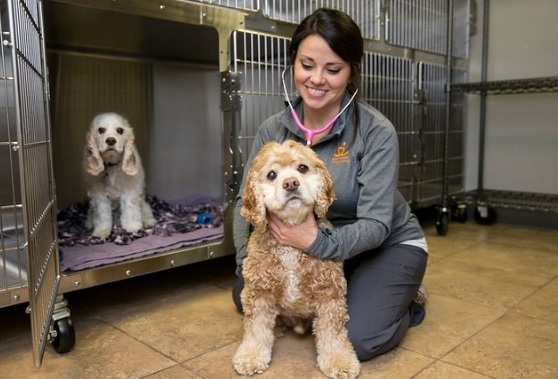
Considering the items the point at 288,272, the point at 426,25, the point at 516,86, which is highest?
the point at 426,25

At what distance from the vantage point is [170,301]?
2295mm

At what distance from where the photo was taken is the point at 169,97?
3.35m

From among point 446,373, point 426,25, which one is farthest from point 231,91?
point 426,25

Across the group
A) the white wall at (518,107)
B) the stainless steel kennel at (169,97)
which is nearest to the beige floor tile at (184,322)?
the stainless steel kennel at (169,97)

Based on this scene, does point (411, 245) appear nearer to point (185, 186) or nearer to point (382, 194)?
point (382, 194)

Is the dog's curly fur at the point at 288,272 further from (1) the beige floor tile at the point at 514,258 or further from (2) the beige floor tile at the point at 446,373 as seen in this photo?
(1) the beige floor tile at the point at 514,258

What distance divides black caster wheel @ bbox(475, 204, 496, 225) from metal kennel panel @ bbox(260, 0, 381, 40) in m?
1.62

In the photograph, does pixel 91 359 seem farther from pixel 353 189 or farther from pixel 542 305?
pixel 542 305

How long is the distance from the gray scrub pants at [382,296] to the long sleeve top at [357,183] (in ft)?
0.29

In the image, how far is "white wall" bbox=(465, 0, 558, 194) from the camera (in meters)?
3.61

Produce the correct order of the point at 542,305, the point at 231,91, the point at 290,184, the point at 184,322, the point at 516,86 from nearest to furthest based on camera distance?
1. the point at 290,184
2. the point at 184,322
3. the point at 542,305
4. the point at 231,91
5. the point at 516,86

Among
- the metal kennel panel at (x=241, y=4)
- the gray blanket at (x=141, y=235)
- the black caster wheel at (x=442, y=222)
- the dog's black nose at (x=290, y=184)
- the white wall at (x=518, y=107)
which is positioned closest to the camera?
the dog's black nose at (x=290, y=184)

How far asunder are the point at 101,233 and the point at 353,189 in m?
1.28

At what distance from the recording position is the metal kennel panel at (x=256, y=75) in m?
2.36
